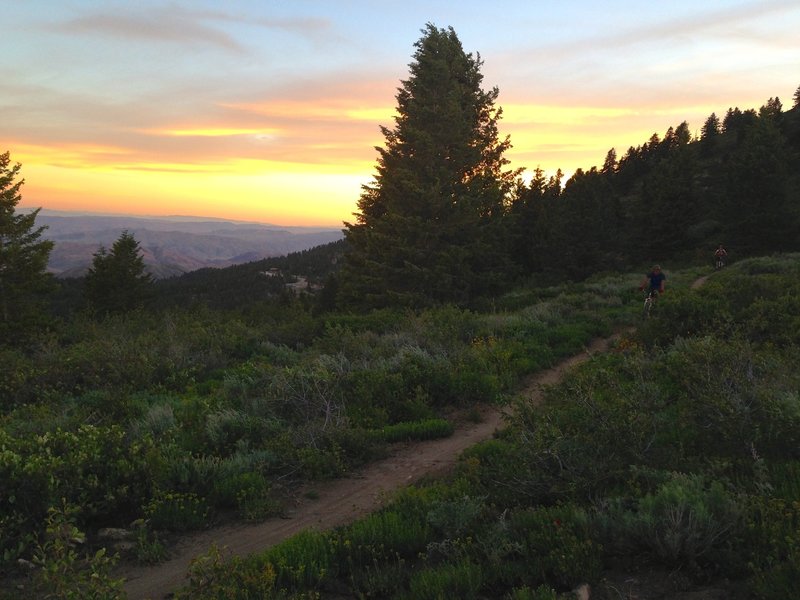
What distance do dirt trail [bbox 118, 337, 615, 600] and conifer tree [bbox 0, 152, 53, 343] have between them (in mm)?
30932

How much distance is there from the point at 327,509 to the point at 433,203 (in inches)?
829

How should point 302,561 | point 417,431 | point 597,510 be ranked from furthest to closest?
point 417,431
point 302,561
point 597,510

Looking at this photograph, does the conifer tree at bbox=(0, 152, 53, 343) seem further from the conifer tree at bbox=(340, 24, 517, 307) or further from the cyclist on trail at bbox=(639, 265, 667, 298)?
the cyclist on trail at bbox=(639, 265, 667, 298)

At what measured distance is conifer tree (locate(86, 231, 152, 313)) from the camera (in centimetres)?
4503

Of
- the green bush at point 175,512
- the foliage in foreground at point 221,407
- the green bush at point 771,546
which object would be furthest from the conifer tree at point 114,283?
the green bush at point 771,546

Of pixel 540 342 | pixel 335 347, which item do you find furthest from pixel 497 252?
pixel 335 347

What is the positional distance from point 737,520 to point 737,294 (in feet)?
32.1

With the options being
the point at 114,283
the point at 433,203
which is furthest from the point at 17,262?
the point at 433,203

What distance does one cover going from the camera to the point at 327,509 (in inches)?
210

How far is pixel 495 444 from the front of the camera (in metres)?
6.07

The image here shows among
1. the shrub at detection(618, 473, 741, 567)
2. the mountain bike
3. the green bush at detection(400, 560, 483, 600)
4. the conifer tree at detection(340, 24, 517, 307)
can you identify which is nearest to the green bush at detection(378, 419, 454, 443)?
the green bush at detection(400, 560, 483, 600)

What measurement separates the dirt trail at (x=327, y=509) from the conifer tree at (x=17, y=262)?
30.9m

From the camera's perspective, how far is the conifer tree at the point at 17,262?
97.1 ft

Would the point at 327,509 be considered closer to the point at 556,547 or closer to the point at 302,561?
the point at 302,561
